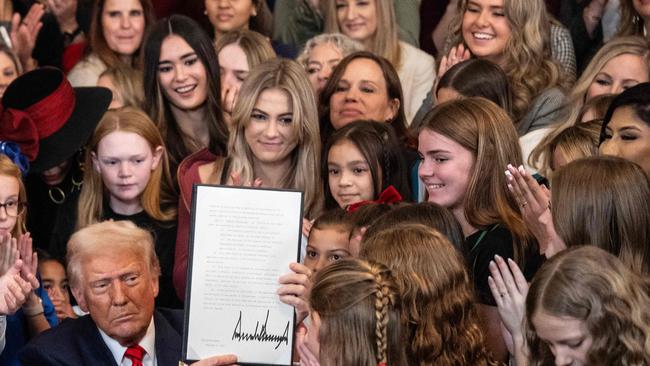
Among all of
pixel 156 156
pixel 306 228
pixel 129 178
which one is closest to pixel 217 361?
pixel 306 228

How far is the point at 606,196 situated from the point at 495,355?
2.46ft

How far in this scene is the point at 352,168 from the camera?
609cm

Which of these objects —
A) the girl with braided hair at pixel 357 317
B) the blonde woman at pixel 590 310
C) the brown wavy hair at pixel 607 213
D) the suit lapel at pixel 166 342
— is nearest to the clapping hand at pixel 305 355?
the girl with braided hair at pixel 357 317

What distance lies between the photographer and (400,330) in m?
4.02

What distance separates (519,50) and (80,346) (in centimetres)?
287

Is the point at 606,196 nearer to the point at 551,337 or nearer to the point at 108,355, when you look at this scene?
the point at 551,337

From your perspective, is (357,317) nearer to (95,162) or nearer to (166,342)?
(166,342)

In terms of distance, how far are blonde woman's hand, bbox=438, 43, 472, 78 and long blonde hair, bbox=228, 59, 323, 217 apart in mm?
1011

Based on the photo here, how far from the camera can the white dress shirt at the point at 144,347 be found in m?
5.12

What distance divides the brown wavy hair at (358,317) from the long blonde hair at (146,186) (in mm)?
2491

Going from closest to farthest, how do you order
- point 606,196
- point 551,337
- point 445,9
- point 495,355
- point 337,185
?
point 551,337 → point 606,196 → point 495,355 → point 337,185 → point 445,9

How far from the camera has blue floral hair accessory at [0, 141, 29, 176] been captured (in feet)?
20.2

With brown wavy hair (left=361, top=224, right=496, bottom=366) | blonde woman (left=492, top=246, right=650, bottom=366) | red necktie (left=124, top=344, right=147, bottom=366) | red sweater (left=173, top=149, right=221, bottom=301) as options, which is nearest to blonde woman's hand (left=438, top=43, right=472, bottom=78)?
red sweater (left=173, top=149, right=221, bottom=301)

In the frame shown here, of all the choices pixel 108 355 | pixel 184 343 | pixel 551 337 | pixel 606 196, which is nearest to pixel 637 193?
pixel 606 196
